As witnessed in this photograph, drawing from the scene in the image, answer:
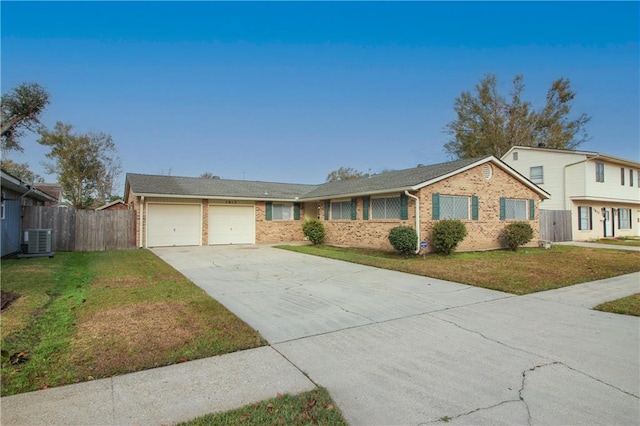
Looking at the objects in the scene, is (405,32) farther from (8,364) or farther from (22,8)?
(8,364)

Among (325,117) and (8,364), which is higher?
(325,117)

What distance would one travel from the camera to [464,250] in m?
14.9

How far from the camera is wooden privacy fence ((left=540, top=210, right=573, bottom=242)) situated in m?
19.7

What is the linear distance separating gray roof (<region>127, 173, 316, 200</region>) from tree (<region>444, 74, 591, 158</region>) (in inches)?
909

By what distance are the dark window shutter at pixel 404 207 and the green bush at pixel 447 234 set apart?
126cm

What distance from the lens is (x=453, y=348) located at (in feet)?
13.6

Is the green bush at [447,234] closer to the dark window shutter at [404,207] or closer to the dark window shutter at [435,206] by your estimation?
the dark window shutter at [435,206]

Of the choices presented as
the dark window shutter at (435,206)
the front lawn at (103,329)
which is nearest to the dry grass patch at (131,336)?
the front lawn at (103,329)

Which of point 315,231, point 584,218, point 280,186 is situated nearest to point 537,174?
point 584,218

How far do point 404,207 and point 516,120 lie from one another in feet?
93.5

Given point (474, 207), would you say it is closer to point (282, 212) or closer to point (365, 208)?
point (365, 208)

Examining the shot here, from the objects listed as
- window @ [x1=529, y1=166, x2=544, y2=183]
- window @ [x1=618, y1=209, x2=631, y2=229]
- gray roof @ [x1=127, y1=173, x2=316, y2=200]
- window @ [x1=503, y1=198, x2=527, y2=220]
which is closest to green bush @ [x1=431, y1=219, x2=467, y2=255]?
window @ [x1=503, y1=198, x2=527, y2=220]

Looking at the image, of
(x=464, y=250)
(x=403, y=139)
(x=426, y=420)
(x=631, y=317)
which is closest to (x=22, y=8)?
(x=426, y=420)

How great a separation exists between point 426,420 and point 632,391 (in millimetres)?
2093
